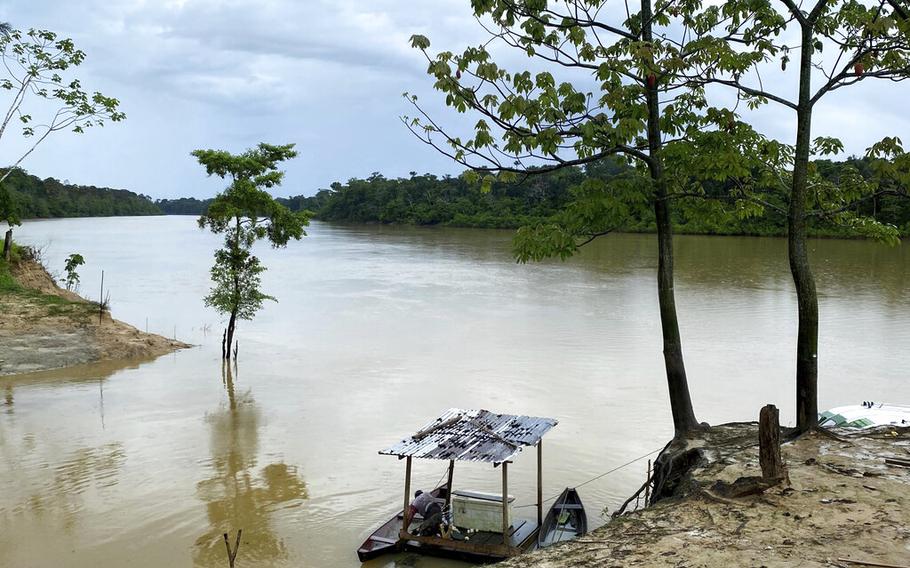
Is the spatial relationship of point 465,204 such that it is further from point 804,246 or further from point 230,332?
point 804,246

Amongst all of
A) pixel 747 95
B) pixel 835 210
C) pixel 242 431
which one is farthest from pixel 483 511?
pixel 242 431

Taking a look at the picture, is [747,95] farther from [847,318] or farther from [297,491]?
[847,318]

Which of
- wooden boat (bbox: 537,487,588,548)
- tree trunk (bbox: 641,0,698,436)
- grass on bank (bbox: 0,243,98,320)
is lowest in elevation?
wooden boat (bbox: 537,487,588,548)

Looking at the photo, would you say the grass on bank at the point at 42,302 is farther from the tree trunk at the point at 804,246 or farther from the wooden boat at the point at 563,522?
the tree trunk at the point at 804,246

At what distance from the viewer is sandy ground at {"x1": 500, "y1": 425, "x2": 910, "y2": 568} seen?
5.05 m

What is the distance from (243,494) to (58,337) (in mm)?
10640

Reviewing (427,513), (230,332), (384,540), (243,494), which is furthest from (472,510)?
(230,332)

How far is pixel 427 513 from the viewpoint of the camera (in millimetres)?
8562

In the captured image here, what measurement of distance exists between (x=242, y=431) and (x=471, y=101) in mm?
8069

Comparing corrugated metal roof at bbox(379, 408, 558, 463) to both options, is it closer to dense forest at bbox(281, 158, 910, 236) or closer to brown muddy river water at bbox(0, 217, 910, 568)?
brown muddy river water at bbox(0, 217, 910, 568)

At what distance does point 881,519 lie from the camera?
5516 millimetres

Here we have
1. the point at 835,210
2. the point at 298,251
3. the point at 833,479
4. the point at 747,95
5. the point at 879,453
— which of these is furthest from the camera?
the point at 298,251

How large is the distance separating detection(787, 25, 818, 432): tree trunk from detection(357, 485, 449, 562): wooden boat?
14.3 feet

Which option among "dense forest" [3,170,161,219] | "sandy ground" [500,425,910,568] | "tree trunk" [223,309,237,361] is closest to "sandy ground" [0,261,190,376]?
"tree trunk" [223,309,237,361]
